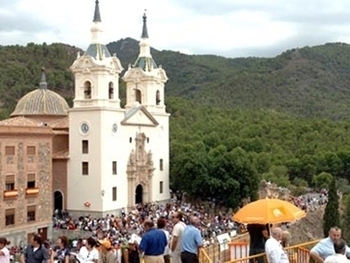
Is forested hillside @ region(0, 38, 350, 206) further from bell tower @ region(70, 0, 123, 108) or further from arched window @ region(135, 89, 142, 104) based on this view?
bell tower @ region(70, 0, 123, 108)

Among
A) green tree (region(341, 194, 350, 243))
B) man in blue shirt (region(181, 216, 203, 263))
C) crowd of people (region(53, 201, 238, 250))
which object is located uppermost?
man in blue shirt (region(181, 216, 203, 263))

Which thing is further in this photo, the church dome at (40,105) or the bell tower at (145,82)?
the bell tower at (145,82)

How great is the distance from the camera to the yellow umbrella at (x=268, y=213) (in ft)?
47.0

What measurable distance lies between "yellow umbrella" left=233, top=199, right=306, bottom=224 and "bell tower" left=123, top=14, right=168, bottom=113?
35717 millimetres

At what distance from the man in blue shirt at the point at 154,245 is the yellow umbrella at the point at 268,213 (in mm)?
1789

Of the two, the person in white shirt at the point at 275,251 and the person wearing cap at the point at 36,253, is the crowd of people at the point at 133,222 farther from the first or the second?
the person in white shirt at the point at 275,251

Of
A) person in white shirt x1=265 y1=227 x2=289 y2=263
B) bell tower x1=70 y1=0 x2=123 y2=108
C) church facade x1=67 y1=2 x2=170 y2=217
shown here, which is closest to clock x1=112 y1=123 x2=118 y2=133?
church facade x1=67 y1=2 x2=170 y2=217

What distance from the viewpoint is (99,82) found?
43.7m

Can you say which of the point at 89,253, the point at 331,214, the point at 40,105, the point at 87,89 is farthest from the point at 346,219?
the point at 89,253

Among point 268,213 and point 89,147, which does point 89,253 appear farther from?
point 89,147

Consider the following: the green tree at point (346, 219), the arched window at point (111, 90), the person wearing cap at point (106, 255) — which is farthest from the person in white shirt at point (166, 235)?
the green tree at point (346, 219)

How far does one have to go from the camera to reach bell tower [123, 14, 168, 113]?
5072 centimetres

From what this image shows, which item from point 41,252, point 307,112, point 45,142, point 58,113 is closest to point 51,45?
point 307,112

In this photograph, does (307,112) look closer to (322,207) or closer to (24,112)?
(322,207)
